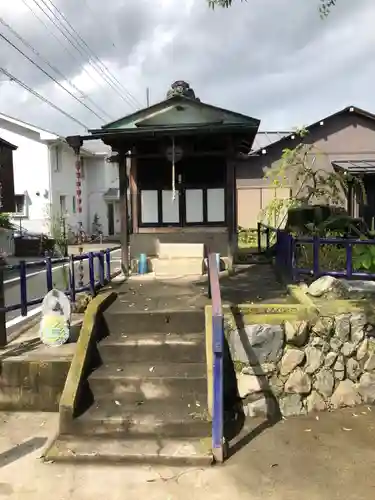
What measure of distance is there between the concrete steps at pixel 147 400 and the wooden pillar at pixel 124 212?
4.03 meters

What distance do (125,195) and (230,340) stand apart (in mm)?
5301

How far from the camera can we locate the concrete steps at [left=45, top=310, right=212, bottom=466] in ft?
15.8

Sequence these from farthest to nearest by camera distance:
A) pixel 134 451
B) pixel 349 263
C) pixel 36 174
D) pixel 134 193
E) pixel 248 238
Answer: pixel 36 174, pixel 248 238, pixel 134 193, pixel 349 263, pixel 134 451

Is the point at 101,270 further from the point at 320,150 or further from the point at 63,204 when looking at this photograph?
the point at 63,204

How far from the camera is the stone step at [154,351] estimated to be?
19.7ft

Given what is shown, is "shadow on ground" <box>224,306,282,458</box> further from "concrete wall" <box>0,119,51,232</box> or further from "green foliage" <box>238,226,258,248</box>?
"concrete wall" <box>0,119,51,232</box>

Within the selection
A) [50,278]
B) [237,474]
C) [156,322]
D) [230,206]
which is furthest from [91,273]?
[237,474]

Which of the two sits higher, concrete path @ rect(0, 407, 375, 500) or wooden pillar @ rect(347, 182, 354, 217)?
wooden pillar @ rect(347, 182, 354, 217)

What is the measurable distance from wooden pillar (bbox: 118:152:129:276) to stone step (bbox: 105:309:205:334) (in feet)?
12.8

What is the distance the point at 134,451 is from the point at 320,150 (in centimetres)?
2169

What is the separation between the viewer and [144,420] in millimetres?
5188

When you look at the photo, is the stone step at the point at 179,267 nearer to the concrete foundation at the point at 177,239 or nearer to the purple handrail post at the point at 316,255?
the concrete foundation at the point at 177,239

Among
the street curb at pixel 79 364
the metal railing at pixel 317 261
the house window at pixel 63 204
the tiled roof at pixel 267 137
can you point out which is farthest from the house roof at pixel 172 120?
the house window at pixel 63 204

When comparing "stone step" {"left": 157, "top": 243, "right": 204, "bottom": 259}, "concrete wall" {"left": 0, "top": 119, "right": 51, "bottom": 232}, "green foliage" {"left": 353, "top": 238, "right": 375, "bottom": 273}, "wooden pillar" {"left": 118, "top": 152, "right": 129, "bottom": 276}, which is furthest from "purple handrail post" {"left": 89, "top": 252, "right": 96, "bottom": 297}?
"concrete wall" {"left": 0, "top": 119, "right": 51, "bottom": 232}
